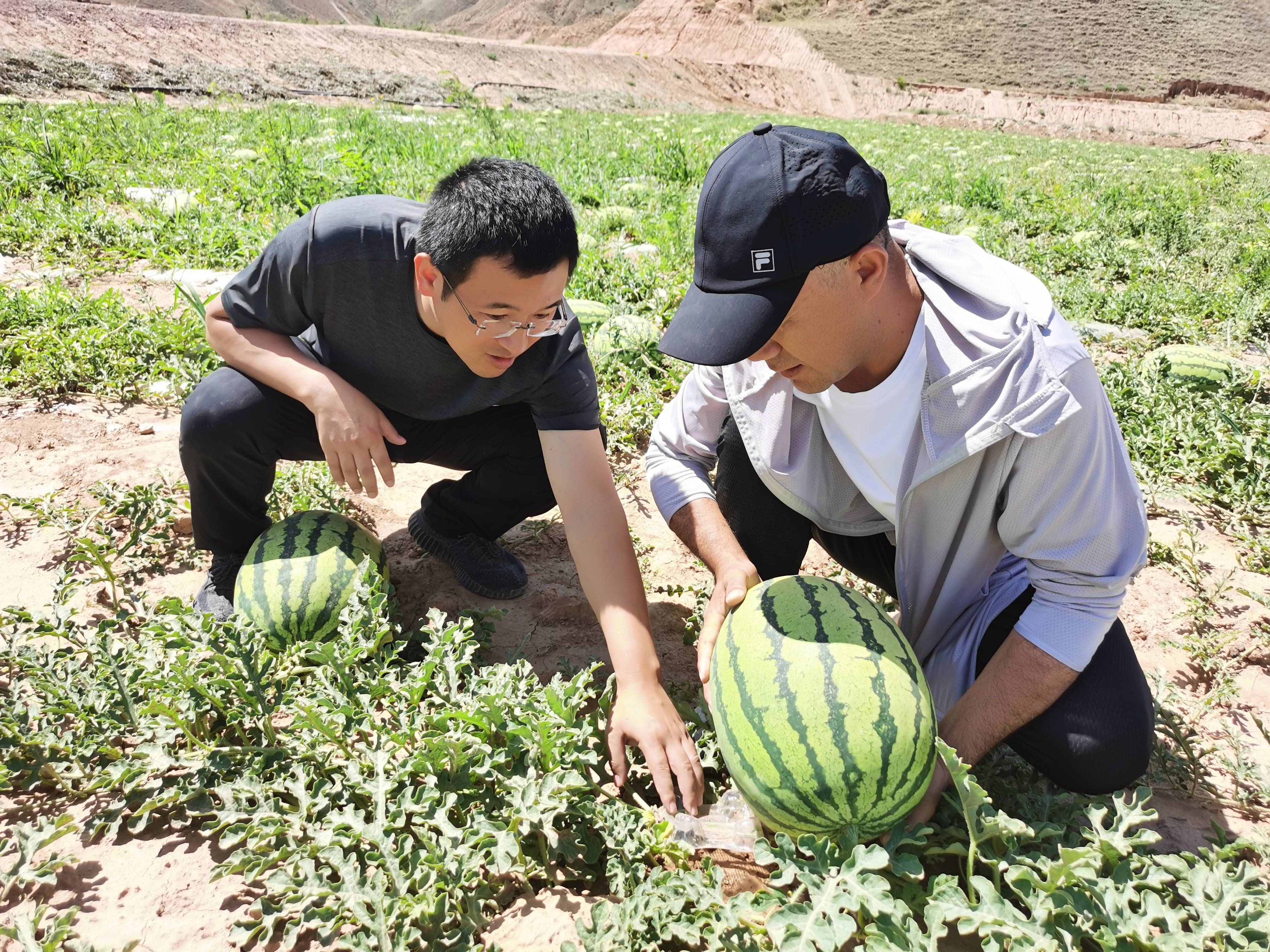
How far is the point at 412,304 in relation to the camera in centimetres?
242

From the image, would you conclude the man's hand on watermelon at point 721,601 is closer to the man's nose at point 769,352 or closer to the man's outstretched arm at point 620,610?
the man's outstretched arm at point 620,610

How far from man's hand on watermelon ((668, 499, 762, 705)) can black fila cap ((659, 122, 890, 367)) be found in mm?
632

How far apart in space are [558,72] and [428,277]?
38989 millimetres

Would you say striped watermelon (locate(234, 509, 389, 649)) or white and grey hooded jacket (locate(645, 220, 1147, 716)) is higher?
white and grey hooded jacket (locate(645, 220, 1147, 716))

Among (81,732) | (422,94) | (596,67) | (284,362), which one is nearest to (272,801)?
(81,732)

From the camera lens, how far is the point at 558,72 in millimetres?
36844

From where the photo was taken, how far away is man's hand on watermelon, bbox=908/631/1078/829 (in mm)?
1784

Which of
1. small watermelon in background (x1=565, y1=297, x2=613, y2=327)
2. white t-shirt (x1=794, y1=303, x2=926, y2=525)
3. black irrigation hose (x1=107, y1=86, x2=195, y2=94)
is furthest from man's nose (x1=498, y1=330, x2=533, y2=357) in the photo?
black irrigation hose (x1=107, y1=86, x2=195, y2=94)

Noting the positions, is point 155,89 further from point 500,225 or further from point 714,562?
point 714,562

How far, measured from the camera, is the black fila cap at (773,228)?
1.64 m

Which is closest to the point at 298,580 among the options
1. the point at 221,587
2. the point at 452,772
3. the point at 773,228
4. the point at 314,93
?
the point at 221,587

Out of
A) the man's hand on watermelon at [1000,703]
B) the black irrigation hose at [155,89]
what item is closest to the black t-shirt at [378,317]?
the man's hand on watermelon at [1000,703]

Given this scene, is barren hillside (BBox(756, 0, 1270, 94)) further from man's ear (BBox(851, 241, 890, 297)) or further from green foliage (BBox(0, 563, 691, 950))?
green foliage (BBox(0, 563, 691, 950))

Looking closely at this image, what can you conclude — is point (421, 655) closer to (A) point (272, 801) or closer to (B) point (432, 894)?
(A) point (272, 801)
